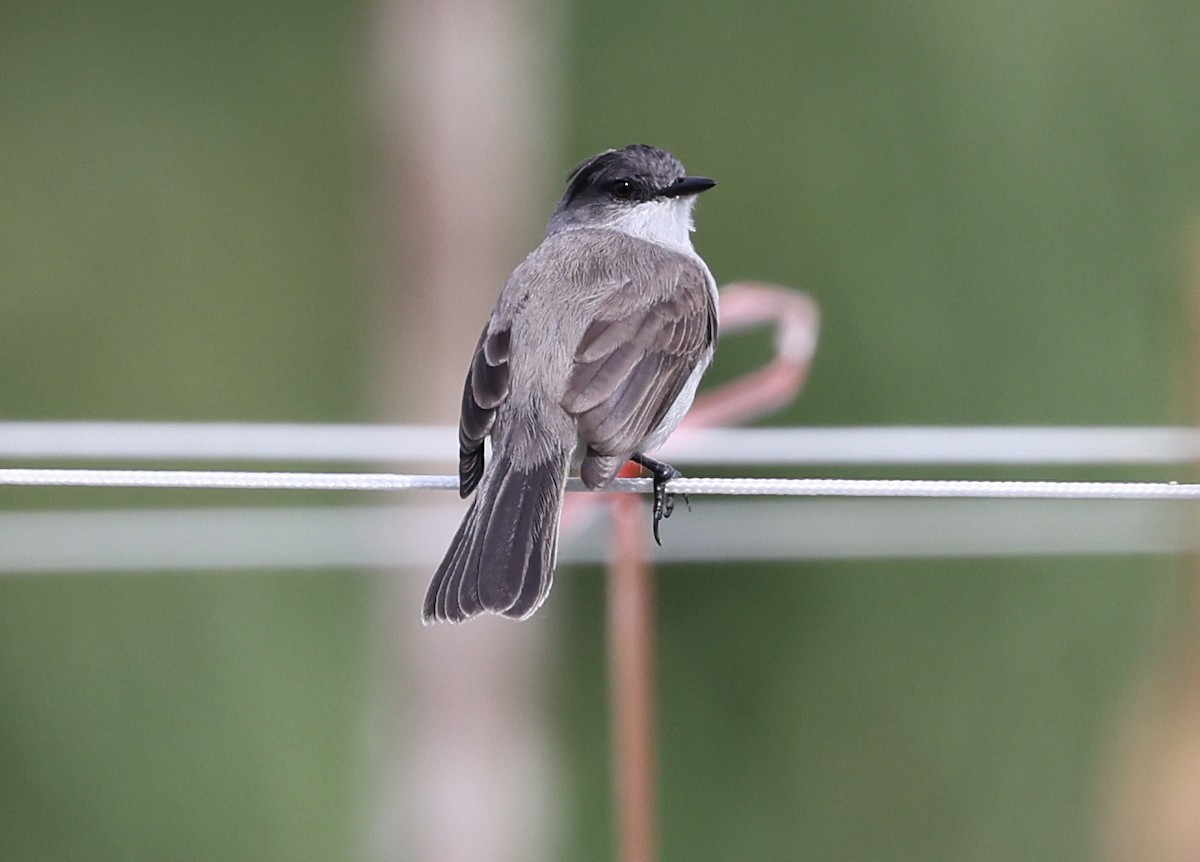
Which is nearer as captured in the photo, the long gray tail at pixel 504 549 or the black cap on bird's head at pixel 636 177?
the long gray tail at pixel 504 549

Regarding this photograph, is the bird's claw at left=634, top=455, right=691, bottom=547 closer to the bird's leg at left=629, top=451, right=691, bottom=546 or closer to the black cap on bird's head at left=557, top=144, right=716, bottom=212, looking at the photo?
the bird's leg at left=629, top=451, right=691, bottom=546

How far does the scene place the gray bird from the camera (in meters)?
3.39

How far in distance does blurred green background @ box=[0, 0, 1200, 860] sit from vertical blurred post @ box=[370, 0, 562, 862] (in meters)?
0.21

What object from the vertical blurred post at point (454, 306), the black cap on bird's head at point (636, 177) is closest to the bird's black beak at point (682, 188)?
the black cap on bird's head at point (636, 177)

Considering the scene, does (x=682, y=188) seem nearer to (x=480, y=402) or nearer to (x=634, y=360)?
(x=634, y=360)

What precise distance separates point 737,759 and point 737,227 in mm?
2046

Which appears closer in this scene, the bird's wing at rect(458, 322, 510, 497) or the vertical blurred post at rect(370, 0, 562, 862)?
the bird's wing at rect(458, 322, 510, 497)

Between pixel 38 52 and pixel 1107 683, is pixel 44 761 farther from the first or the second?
pixel 1107 683

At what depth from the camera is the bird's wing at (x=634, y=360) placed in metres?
3.59

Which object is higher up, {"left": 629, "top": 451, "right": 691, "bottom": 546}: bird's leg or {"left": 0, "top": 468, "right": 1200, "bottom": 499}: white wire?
{"left": 0, "top": 468, "right": 1200, "bottom": 499}: white wire

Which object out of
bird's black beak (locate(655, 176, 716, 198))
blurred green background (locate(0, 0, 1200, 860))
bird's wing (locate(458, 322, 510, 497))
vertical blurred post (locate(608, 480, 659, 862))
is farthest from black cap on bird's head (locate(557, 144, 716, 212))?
blurred green background (locate(0, 0, 1200, 860))

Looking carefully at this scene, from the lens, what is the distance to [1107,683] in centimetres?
673

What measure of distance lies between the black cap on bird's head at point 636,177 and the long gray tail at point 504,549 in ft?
3.50

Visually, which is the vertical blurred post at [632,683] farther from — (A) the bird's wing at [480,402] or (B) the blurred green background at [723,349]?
(B) the blurred green background at [723,349]
